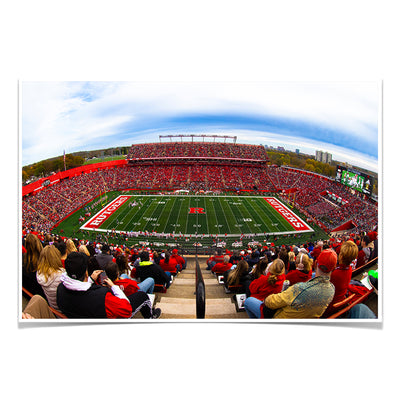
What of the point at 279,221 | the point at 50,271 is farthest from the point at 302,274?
the point at 279,221

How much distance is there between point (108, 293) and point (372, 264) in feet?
12.6

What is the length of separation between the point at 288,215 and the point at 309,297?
1568 centimetres

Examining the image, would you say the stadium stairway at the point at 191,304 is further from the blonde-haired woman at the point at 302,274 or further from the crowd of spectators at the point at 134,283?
the blonde-haired woman at the point at 302,274

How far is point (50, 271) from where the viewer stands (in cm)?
255

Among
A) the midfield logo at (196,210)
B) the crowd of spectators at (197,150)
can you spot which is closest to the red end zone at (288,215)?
the midfield logo at (196,210)

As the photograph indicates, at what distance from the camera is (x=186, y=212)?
55.2ft

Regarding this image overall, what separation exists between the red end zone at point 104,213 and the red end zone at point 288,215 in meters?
12.8

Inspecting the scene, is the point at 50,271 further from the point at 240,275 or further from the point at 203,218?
the point at 203,218

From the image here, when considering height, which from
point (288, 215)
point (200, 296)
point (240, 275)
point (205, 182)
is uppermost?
point (205, 182)

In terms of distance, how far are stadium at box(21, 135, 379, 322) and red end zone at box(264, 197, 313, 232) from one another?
0.25ft

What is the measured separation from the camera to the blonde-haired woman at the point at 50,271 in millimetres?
2539

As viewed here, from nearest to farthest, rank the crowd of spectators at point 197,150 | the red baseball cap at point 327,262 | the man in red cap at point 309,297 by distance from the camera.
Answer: the man in red cap at point 309,297
the red baseball cap at point 327,262
the crowd of spectators at point 197,150
